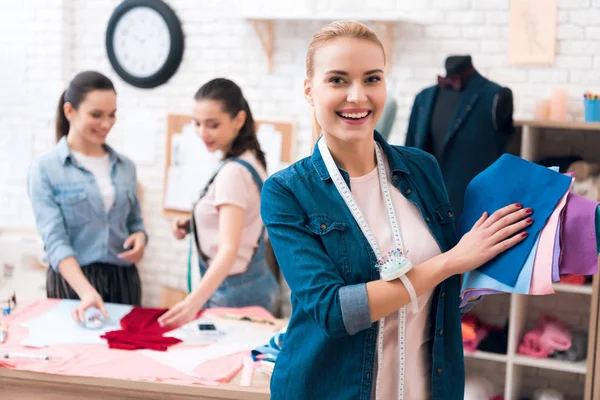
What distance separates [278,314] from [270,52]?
2.08 m

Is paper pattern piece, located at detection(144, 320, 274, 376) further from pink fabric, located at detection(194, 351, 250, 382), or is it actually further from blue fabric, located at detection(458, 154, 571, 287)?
blue fabric, located at detection(458, 154, 571, 287)

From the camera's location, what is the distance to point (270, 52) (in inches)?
188

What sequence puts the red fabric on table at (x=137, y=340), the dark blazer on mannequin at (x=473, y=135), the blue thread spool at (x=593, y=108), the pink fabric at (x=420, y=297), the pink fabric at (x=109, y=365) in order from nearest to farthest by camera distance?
the pink fabric at (x=420, y=297) → the pink fabric at (x=109, y=365) → the red fabric on table at (x=137, y=340) → the dark blazer on mannequin at (x=473, y=135) → the blue thread spool at (x=593, y=108)

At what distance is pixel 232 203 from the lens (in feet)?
9.33

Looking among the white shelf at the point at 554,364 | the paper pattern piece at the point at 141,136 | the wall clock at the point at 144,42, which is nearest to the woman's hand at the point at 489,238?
the white shelf at the point at 554,364

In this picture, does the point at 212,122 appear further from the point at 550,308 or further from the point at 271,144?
the point at 550,308

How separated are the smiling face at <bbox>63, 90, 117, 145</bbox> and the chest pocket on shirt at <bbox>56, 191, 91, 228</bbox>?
0.81ft

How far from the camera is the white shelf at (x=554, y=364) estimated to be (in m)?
3.75

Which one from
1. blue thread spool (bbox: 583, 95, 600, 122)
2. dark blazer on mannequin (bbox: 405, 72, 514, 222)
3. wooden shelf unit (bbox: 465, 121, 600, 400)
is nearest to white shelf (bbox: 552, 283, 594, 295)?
wooden shelf unit (bbox: 465, 121, 600, 400)

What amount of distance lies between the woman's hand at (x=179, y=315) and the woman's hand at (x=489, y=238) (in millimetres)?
1416

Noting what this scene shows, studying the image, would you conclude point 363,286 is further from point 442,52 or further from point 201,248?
point 442,52

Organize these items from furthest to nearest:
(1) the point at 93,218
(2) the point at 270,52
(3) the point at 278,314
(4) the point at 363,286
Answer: (2) the point at 270,52 < (3) the point at 278,314 < (1) the point at 93,218 < (4) the point at 363,286

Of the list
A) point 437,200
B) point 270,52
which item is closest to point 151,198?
point 270,52

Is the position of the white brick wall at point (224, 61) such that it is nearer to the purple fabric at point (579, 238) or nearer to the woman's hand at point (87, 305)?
the woman's hand at point (87, 305)
